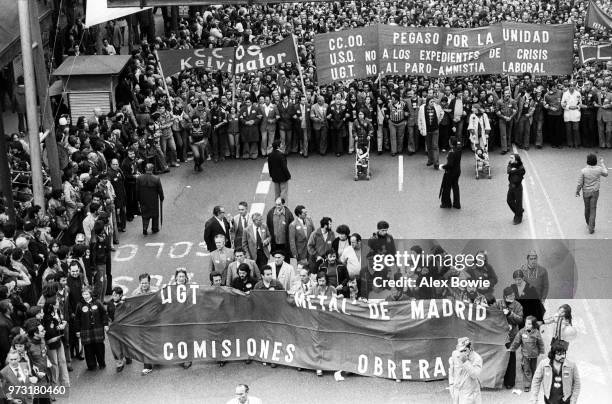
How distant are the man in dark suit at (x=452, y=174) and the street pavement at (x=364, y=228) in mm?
304

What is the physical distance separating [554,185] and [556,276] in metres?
5.97

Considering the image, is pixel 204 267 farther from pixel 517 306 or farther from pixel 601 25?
pixel 601 25

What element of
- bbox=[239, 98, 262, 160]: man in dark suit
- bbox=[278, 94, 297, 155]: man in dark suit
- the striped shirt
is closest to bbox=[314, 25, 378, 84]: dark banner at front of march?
bbox=[278, 94, 297, 155]: man in dark suit

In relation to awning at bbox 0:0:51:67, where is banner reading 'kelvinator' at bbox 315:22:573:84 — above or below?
below

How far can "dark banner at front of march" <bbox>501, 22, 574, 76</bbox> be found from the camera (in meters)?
29.3

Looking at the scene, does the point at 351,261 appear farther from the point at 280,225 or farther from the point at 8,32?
the point at 8,32

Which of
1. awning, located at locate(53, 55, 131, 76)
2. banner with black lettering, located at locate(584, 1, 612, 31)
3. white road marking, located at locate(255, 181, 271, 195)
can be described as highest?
banner with black lettering, located at locate(584, 1, 612, 31)

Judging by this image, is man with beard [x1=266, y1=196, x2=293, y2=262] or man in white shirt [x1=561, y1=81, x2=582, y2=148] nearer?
man with beard [x1=266, y1=196, x2=293, y2=262]

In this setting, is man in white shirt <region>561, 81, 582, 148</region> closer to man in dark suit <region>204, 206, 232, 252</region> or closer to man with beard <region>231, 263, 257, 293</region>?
man in dark suit <region>204, 206, 232, 252</region>

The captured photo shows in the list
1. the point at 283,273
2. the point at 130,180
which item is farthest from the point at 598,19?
the point at 283,273

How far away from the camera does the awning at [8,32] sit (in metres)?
27.3

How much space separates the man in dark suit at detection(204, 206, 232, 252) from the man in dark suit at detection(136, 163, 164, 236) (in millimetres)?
2309

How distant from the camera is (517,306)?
17828 mm

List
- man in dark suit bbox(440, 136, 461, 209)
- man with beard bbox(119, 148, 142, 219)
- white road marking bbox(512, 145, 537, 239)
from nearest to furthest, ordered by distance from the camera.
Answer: white road marking bbox(512, 145, 537, 239) < man with beard bbox(119, 148, 142, 219) < man in dark suit bbox(440, 136, 461, 209)
